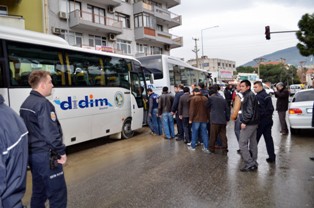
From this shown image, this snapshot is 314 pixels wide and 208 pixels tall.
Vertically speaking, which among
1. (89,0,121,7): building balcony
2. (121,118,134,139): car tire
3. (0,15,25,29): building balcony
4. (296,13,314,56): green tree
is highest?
(89,0,121,7): building balcony

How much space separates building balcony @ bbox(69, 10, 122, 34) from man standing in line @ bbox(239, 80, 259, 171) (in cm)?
2142

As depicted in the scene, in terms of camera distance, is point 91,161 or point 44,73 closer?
point 44,73

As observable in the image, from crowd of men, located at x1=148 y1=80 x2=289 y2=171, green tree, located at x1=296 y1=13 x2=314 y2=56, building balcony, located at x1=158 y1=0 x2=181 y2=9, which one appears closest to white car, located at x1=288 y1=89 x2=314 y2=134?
crowd of men, located at x1=148 y1=80 x2=289 y2=171

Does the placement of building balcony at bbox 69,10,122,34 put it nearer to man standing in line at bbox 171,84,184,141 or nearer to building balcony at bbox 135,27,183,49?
building balcony at bbox 135,27,183,49

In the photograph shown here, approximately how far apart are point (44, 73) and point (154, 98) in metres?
7.61

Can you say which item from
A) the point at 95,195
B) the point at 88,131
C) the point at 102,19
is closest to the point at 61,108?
the point at 88,131

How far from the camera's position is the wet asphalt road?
4.38m

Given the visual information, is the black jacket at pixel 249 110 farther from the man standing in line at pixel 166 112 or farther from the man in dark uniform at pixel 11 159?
the man in dark uniform at pixel 11 159

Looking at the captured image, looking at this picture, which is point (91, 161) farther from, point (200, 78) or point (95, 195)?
point (200, 78)

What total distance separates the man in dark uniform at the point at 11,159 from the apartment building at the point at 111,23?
840 inches

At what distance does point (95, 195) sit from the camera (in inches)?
188

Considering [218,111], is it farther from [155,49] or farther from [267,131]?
[155,49]

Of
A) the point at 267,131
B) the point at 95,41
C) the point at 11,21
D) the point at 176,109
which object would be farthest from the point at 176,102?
the point at 95,41

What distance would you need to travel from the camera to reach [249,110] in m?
5.74
